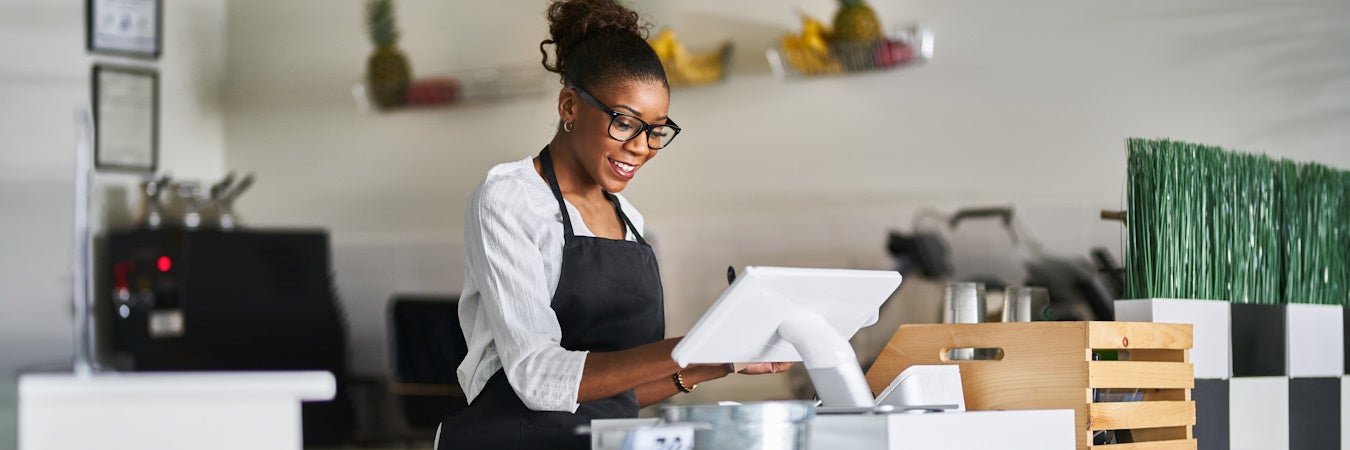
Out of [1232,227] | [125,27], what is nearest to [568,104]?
[1232,227]

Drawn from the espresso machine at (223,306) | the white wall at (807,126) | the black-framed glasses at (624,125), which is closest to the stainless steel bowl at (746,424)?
the black-framed glasses at (624,125)

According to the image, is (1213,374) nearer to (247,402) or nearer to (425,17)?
(247,402)

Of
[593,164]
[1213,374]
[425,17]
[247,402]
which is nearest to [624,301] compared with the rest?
[593,164]

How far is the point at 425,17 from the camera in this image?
4.50 m

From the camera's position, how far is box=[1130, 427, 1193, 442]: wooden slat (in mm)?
1788

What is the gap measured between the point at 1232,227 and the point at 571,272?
41.8 inches

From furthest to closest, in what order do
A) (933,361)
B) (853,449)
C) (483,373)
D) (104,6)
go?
1. (104,6)
2. (933,361)
3. (483,373)
4. (853,449)

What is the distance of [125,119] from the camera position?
432 cm

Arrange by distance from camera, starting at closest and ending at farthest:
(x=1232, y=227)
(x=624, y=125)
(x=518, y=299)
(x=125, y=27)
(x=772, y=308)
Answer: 1. (x=772, y=308)
2. (x=518, y=299)
3. (x=624, y=125)
4. (x=1232, y=227)
5. (x=125, y=27)

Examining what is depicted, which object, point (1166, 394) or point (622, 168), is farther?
point (1166, 394)

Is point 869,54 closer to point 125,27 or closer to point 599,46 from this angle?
point 599,46

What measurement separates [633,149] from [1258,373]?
109 centimetres

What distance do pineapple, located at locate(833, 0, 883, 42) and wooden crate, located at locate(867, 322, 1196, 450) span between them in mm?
1885

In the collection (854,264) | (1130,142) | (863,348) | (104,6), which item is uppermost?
(104,6)
